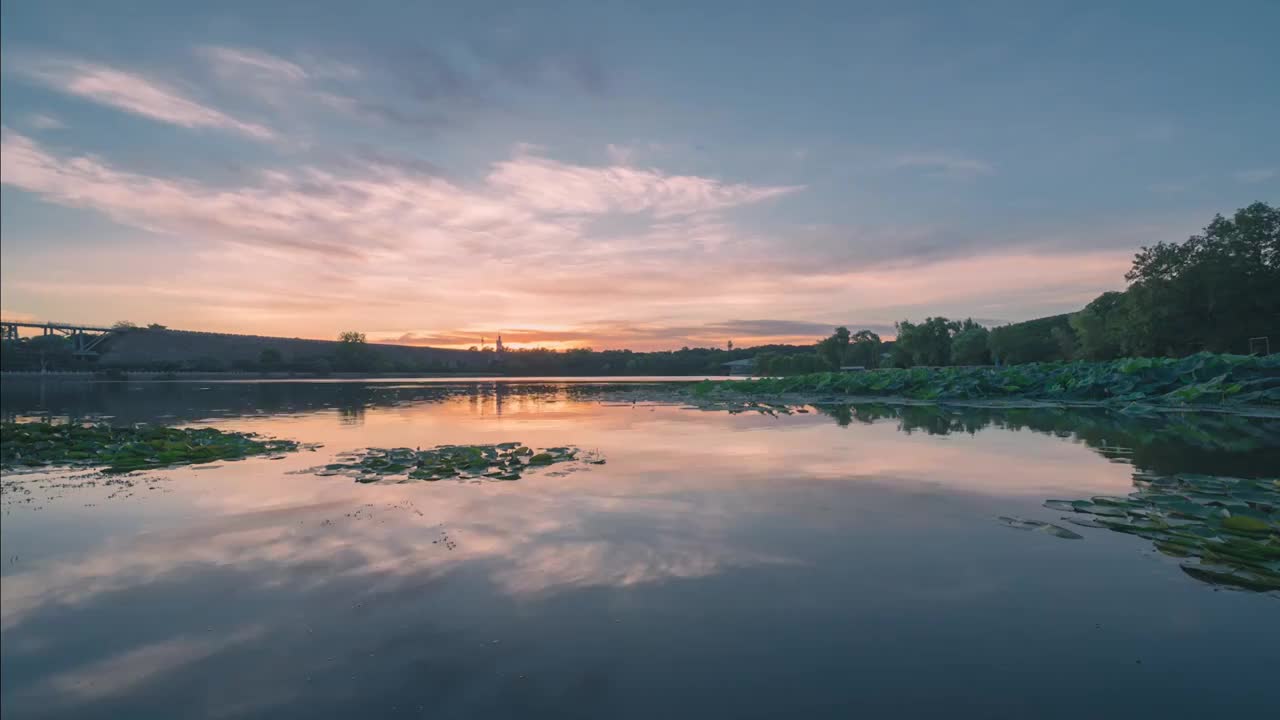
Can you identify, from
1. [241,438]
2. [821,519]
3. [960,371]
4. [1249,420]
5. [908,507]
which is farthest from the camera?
[960,371]

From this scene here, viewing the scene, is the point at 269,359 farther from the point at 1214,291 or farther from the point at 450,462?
the point at 1214,291

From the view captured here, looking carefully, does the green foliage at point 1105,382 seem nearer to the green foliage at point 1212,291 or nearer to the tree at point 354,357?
the green foliage at point 1212,291

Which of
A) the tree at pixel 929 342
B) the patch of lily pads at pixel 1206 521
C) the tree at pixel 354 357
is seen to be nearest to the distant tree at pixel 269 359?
the tree at pixel 354 357

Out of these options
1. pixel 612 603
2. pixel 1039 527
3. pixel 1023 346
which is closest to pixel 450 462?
pixel 612 603

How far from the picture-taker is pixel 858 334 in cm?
9988

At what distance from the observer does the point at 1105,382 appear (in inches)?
1080

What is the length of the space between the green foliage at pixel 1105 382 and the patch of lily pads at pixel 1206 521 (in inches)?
697

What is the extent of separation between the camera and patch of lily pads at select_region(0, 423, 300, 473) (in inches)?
477

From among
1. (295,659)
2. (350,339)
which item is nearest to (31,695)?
(295,659)

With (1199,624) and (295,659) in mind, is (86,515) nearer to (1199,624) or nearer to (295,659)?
(295,659)

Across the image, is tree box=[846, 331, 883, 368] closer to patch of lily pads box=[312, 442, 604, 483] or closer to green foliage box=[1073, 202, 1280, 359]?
green foliage box=[1073, 202, 1280, 359]

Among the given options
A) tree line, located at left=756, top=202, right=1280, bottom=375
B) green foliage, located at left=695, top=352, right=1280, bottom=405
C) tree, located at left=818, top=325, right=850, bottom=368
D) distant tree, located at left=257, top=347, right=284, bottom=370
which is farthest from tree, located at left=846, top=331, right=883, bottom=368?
distant tree, located at left=257, top=347, right=284, bottom=370

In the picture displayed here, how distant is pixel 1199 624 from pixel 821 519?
357 centimetres

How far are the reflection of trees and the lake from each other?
1.18 metres
